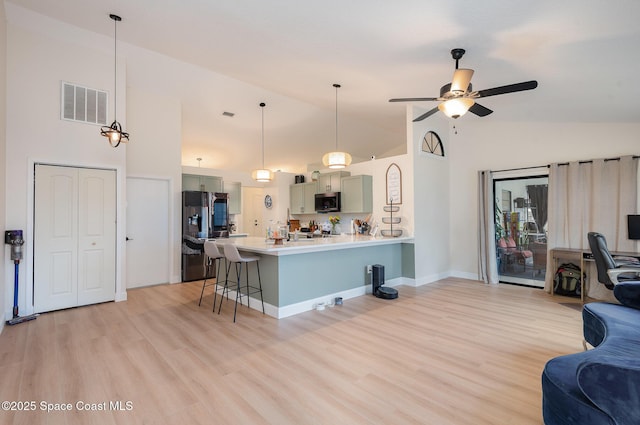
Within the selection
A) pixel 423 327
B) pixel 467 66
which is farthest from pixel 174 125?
pixel 423 327

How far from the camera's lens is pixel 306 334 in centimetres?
328

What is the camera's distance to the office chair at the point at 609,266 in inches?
142

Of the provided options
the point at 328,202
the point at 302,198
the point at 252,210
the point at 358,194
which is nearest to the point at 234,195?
the point at 302,198

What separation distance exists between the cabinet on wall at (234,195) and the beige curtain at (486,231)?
5338 mm

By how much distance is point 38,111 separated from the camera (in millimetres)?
3994

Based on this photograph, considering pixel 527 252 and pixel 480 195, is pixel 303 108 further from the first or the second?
pixel 527 252

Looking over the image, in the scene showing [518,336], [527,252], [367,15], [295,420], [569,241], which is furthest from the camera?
[527,252]

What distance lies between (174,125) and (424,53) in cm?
458

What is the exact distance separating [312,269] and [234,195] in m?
4.16

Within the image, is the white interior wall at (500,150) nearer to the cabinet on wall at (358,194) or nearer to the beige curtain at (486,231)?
the beige curtain at (486,231)

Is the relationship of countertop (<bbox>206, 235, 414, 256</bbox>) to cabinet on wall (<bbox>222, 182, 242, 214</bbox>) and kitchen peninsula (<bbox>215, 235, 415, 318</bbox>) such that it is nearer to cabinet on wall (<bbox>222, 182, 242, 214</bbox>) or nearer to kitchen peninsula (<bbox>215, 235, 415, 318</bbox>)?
kitchen peninsula (<bbox>215, 235, 415, 318</bbox>)

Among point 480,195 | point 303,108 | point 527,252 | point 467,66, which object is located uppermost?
point 303,108

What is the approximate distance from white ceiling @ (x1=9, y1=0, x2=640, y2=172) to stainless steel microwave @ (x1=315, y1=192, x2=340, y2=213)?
1.88 m

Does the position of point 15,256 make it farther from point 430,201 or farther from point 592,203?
point 592,203
